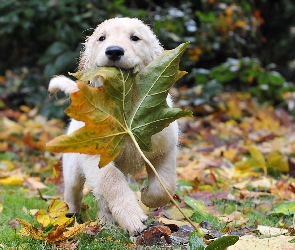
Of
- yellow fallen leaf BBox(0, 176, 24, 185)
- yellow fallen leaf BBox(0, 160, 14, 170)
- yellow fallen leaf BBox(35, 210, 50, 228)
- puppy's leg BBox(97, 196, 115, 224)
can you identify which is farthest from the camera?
yellow fallen leaf BBox(0, 160, 14, 170)

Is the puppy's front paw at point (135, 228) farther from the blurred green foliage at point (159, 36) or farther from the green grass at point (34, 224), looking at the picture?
the blurred green foliage at point (159, 36)

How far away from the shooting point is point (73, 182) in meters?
3.48

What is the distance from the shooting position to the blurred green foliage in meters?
7.32

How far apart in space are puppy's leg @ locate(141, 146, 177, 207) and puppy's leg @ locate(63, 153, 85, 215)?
69 centimetres

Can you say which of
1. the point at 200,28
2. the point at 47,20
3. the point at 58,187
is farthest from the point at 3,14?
the point at 58,187

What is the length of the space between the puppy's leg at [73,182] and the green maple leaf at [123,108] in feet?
3.61

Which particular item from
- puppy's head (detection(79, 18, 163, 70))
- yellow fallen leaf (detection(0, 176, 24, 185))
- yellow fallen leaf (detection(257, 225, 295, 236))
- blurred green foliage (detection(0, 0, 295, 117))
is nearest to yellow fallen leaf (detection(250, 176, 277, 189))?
yellow fallen leaf (detection(257, 225, 295, 236))

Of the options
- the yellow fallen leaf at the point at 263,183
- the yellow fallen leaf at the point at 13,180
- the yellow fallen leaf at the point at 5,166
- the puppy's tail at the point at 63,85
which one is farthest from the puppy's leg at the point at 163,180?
the yellow fallen leaf at the point at 5,166

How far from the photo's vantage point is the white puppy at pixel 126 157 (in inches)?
97.3

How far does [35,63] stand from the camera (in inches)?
344

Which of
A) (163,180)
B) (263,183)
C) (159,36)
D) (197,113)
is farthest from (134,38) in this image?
(197,113)

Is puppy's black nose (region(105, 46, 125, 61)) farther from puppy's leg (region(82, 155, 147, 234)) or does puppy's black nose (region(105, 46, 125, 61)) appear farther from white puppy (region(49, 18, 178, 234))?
puppy's leg (region(82, 155, 147, 234))

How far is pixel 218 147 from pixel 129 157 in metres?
3.66

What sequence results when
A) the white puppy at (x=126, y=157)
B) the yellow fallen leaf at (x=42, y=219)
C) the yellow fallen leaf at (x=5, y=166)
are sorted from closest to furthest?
1. the white puppy at (x=126, y=157)
2. the yellow fallen leaf at (x=42, y=219)
3. the yellow fallen leaf at (x=5, y=166)
